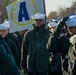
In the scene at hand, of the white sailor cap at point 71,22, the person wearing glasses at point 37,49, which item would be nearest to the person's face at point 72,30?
the white sailor cap at point 71,22

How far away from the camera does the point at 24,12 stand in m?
9.53

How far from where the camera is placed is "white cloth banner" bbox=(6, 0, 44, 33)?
31.3ft

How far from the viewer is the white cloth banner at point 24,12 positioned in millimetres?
9555

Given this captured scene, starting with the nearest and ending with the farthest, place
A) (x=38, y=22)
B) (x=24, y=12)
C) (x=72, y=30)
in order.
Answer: (x=72, y=30)
(x=38, y=22)
(x=24, y=12)

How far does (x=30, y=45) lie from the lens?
7480mm

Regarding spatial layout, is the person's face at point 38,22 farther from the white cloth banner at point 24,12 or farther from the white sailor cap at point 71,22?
the white cloth banner at point 24,12

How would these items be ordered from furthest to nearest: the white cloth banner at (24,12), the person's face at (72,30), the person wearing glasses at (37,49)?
the white cloth banner at (24,12) → the person wearing glasses at (37,49) → the person's face at (72,30)

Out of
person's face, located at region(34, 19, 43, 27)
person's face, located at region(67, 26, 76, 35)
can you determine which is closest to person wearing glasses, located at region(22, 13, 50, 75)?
person's face, located at region(34, 19, 43, 27)

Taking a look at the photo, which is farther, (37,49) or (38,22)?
(38,22)

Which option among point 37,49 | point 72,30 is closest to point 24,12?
point 37,49

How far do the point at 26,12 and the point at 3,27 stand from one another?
0.70 meters

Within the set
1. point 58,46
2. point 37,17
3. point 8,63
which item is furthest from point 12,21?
point 8,63

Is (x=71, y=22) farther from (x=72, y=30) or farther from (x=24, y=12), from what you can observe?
(x=24, y=12)

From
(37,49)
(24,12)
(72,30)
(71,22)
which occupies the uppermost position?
(71,22)
